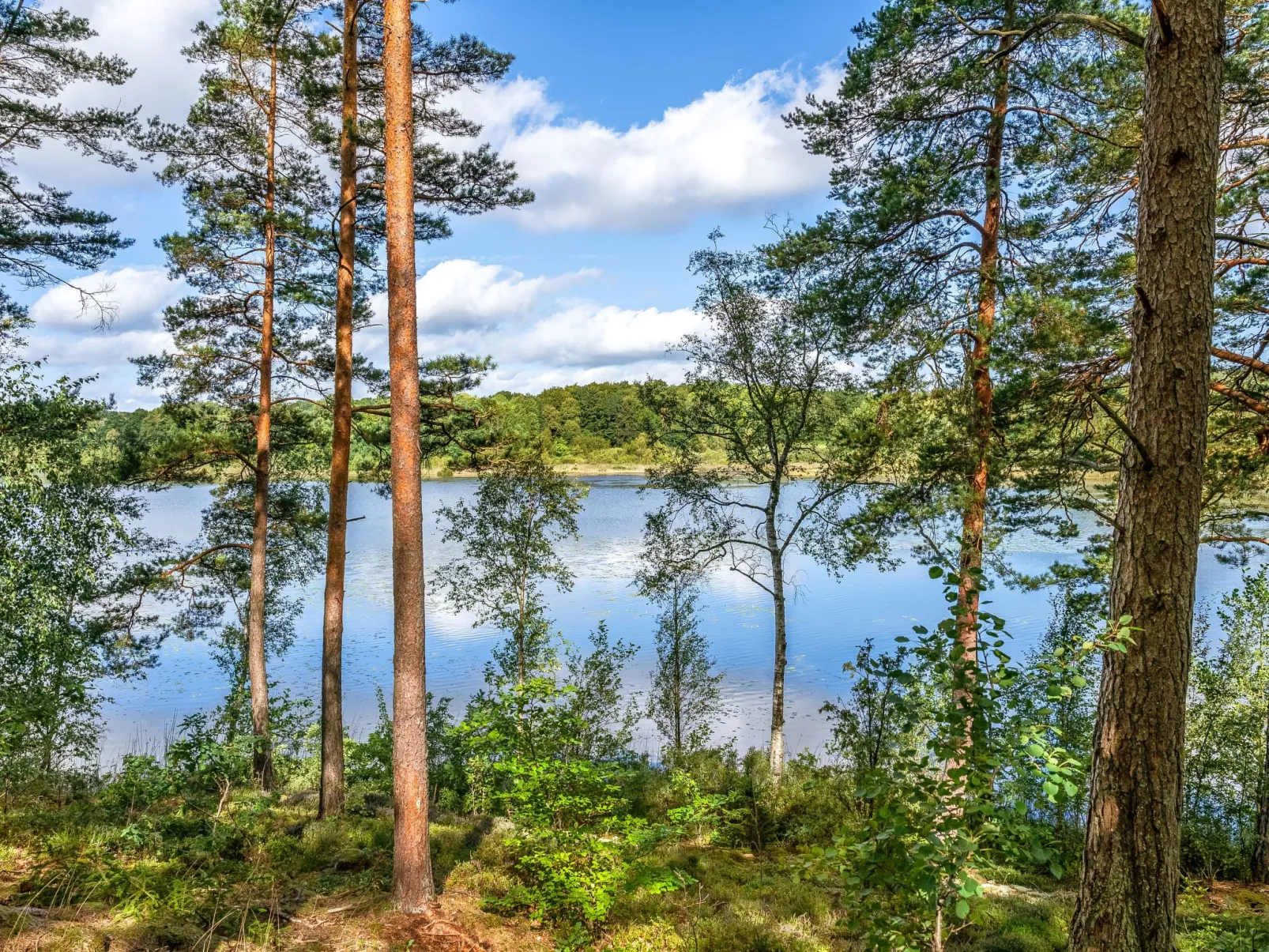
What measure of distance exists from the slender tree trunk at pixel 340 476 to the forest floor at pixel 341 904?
81cm

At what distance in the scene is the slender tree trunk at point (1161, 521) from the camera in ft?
8.66

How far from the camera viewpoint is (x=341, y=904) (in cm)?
480

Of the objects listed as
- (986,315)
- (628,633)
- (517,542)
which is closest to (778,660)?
(517,542)

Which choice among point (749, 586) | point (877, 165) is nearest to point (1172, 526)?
point (877, 165)

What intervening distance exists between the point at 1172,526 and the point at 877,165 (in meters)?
6.61

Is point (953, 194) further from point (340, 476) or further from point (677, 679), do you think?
point (677, 679)

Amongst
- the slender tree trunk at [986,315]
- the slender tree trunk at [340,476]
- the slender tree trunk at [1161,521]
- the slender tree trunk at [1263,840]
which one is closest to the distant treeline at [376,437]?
the slender tree trunk at [340,476]

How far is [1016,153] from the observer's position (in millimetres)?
6977

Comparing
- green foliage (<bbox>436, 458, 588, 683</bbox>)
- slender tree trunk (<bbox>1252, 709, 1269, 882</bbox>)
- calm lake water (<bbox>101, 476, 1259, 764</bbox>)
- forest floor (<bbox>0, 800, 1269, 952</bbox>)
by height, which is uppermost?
green foliage (<bbox>436, 458, 588, 683</bbox>)

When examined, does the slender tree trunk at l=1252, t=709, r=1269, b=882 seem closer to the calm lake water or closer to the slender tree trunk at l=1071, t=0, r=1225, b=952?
the calm lake water

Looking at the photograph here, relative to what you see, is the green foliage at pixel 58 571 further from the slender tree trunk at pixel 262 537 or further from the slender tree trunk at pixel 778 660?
the slender tree trunk at pixel 778 660

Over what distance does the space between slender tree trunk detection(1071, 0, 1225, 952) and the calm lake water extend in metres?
9.94

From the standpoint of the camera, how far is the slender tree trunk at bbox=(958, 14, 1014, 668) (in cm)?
606

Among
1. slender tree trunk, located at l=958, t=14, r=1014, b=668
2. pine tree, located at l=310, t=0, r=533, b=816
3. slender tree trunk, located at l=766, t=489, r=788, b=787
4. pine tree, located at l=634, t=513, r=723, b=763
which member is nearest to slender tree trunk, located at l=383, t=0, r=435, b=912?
pine tree, located at l=310, t=0, r=533, b=816
